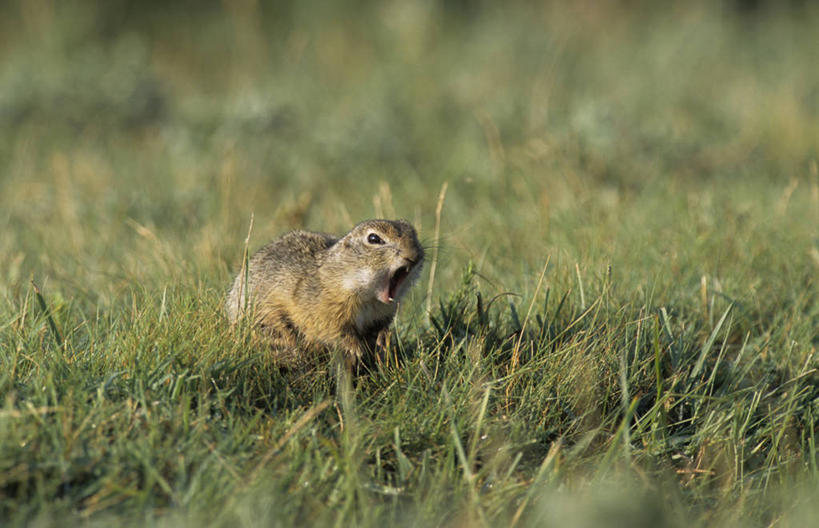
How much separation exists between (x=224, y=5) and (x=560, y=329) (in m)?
9.63

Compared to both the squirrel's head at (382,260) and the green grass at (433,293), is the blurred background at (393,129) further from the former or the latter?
the squirrel's head at (382,260)

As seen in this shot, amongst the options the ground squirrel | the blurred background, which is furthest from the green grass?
the ground squirrel

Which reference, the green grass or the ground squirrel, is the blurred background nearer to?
the green grass

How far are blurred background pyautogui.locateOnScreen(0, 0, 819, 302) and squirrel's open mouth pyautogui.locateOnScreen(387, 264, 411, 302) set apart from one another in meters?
0.99

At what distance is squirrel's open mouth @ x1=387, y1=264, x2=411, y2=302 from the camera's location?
138 inches

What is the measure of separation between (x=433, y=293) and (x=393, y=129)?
339cm

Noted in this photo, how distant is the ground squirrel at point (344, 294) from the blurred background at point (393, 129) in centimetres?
70

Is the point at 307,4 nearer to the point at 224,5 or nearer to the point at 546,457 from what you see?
the point at 224,5

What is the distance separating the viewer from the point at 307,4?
12.4 m

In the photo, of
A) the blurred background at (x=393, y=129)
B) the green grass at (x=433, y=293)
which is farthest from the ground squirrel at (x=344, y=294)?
the blurred background at (x=393, y=129)

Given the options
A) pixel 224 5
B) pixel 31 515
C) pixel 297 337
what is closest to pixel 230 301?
pixel 297 337

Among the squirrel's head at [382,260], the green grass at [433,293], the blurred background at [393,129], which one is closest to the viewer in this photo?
the green grass at [433,293]

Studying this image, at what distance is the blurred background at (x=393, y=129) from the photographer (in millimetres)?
5164

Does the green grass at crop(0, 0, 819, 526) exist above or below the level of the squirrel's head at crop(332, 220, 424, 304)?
below
